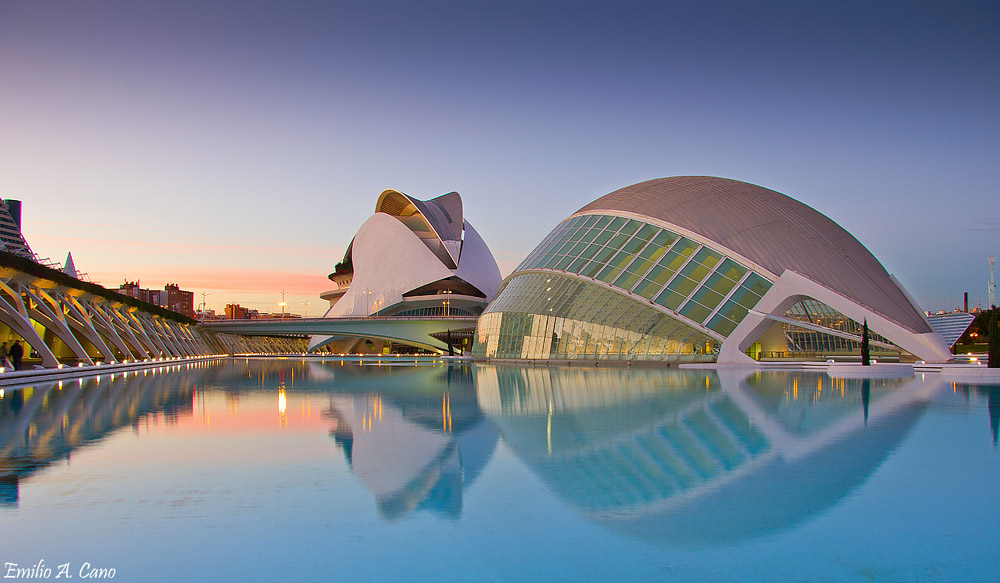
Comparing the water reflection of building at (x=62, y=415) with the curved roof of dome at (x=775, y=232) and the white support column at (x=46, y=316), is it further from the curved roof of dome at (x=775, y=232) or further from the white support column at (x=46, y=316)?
the curved roof of dome at (x=775, y=232)

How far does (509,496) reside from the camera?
19.2 feet

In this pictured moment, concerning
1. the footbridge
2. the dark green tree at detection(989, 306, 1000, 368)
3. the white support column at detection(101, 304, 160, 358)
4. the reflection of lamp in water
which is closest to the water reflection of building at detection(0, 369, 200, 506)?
the reflection of lamp in water

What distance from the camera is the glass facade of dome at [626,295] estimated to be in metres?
29.7

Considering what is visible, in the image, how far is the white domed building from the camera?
94.1 feet

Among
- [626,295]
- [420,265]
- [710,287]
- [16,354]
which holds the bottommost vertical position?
Result: [16,354]

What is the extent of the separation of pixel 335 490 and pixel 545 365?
28.2 meters

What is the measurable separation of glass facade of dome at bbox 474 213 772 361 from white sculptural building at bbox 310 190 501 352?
120ft

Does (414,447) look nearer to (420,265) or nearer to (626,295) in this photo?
(626,295)

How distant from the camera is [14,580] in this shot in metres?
3.98

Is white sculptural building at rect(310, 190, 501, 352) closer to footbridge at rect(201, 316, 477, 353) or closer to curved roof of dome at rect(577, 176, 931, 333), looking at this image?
footbridge at rect(201, 316, 477, 353)

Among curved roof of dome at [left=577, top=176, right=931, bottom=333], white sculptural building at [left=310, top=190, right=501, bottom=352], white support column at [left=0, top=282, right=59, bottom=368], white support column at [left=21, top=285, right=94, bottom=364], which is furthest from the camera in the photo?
white sculptural building at [left=310, top=190, right=501, bottom=352]

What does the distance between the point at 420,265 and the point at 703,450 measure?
67929 millimetres

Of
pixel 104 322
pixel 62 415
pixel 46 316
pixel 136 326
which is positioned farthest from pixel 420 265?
→ pixel 62 415

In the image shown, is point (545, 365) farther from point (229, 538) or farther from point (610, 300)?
point (229, 538)
